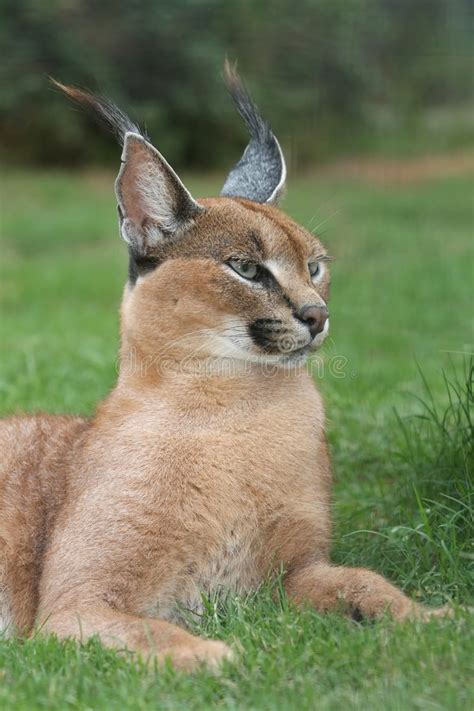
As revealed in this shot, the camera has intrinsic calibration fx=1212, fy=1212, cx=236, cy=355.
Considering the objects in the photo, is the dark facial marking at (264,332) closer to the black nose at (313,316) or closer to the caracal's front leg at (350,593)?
the black nose at (313,316)

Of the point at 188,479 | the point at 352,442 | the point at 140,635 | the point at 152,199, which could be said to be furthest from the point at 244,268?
the point at 352,442

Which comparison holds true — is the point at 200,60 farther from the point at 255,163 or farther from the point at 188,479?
the point at 188,479

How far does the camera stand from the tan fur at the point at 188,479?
156 inches

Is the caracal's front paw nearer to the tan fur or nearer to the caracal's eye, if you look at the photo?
the tan fur

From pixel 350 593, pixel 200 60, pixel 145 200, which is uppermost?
pixel 200 60

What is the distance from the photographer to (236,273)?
4.32 meters

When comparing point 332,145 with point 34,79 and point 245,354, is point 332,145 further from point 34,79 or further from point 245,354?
point 245,354

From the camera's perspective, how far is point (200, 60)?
18969 millimetres

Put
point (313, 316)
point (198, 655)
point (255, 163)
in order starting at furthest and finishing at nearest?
point (255, 163)
point (313, 316)
point (198, 655)

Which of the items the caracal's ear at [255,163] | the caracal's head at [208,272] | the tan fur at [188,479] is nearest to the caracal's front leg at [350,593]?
the tan fur at [188,479]

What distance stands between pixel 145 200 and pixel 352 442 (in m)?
2.40

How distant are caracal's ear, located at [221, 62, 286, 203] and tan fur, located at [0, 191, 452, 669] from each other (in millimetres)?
522

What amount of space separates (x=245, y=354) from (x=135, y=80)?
15522mm

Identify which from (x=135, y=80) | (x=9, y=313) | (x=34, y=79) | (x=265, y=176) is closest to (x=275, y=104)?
(x=135, y=80)
